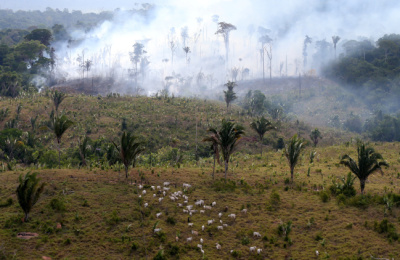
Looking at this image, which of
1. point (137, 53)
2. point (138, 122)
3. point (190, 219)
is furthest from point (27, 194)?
point (137, 53)

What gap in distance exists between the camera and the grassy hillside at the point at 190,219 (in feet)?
58.1

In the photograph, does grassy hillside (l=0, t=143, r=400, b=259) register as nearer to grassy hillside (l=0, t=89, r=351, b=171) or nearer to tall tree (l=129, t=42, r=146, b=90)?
grassy hillside (l=0, t=89, r=351, b=171)

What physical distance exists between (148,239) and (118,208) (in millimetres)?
3761

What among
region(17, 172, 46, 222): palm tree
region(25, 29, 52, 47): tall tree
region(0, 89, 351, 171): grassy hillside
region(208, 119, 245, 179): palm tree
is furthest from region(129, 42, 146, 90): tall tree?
region(17, 172, 46, 222): palm tree

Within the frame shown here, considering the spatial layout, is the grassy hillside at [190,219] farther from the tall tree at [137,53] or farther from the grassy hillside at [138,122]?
the tall tree at [137,53]

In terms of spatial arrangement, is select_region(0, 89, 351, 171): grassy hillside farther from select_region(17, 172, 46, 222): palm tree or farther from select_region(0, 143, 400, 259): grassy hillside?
select_region(17, 172, 46, 222): palm tree

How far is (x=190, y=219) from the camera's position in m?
20.9

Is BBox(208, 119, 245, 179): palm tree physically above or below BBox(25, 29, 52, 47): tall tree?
below

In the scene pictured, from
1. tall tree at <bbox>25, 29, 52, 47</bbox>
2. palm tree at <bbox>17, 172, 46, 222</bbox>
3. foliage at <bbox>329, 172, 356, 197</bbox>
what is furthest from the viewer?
tall tree at <bbox>25, 29, 52, 47</bbox>

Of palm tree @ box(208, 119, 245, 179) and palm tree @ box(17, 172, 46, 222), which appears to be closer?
palm tree @ box(17, 172, 46, 222)

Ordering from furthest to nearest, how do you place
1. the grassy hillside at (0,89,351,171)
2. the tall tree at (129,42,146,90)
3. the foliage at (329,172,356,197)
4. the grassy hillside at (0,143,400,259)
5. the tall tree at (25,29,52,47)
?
the tall tree at (129,42,146,90) → the tall tree at (25,29,52,47) → the grassy hillside at (0,89,351,171) → the foliage at (329,172,356,197) → the grassy hillside at (0,143,400,259)

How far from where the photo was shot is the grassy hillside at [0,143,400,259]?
17703 mm

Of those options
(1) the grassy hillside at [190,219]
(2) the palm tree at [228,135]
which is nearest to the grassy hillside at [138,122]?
(1) the grassy hillside at [190,219]

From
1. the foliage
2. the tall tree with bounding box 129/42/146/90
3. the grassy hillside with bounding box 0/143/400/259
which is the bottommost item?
the grassy hillside with bounding box 0/143/400/259
